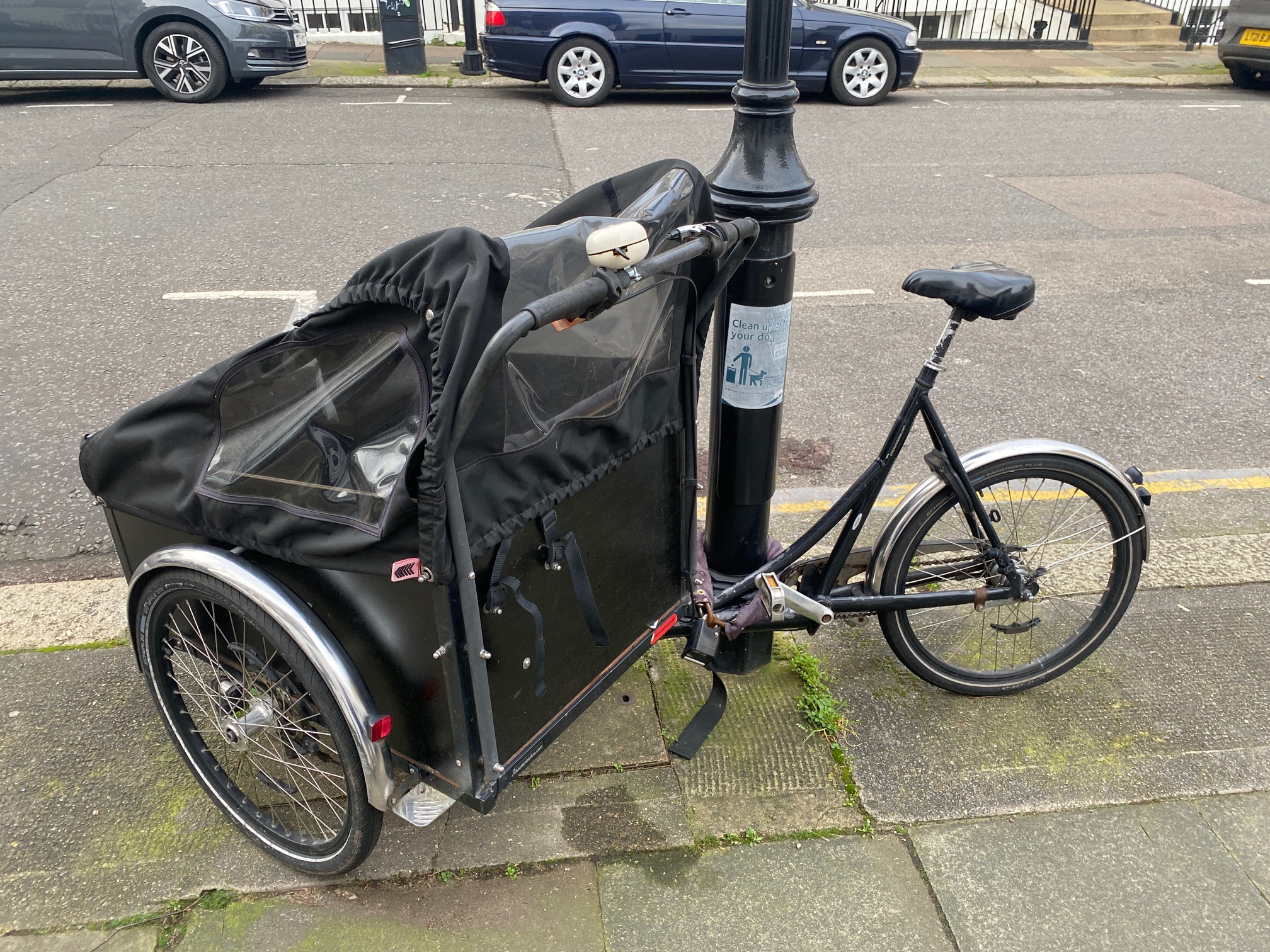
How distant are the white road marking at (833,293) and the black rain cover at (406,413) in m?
3.91

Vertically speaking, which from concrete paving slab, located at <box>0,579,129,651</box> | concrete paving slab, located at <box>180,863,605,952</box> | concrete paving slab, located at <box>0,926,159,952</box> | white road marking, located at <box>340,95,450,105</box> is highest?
white road marking, located at <box>340,95,450,105</box>

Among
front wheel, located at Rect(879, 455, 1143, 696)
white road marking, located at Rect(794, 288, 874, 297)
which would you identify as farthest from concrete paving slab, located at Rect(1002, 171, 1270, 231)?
front wheel, located at Rect(879, 455, 1143, 696)

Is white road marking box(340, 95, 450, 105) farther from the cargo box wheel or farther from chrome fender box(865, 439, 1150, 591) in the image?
chrome fender box(865, 439, 1150, 591)

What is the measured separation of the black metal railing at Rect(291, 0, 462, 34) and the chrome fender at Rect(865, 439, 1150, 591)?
51.5 ft

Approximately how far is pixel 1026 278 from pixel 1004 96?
39.3 feet

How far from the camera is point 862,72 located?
11633 millimetres

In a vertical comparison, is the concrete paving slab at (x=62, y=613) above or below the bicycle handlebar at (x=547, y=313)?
below

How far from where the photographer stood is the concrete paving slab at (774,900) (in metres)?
2.18

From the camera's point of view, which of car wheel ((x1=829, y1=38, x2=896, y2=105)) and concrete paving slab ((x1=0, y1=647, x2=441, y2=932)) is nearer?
concrete paving slab ((x1=0, y1=647, x2=441, y2=932))

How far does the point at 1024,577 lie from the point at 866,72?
1042 centimetres

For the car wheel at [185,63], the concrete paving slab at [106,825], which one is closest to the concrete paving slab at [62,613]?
the concrete paving slab at [106,825]

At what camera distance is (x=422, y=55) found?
13219mm

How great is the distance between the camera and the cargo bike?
1.73m

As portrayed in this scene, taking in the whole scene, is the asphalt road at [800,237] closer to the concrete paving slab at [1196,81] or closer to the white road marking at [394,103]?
the white road marking at [394,103]
